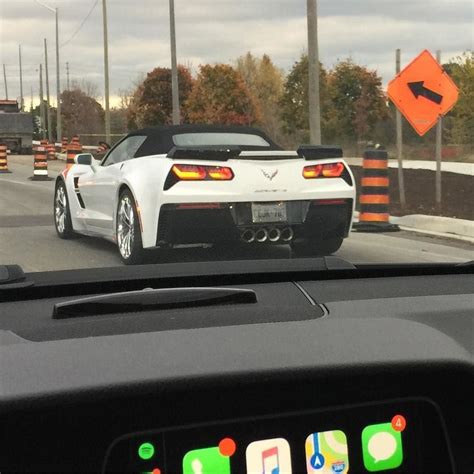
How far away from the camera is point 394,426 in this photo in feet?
4.95

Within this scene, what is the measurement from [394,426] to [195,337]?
39 centimetres

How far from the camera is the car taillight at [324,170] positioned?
731 centimetres

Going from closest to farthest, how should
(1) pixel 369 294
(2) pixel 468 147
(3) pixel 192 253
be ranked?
(1) pixel 369 294 < (3) pixel 192 253 < (2) pixel 468 147

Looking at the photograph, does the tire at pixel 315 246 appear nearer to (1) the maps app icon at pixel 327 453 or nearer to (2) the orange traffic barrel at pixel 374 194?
(2) the orange traffic barrel at pixel 374 194

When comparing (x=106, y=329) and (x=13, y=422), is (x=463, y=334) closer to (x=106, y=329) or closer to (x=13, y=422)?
(x=106, y=329)

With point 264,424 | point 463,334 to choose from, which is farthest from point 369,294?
point 264,424

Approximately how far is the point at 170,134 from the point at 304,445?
644 centimetres

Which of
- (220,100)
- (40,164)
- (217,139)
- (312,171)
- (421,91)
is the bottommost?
(312,171)

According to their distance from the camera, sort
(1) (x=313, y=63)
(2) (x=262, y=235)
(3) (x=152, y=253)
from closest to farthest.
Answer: (2) (x=262, y=235) → (3) (x=152, y=253) → (1) (x=313, y=63)

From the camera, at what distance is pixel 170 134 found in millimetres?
7703

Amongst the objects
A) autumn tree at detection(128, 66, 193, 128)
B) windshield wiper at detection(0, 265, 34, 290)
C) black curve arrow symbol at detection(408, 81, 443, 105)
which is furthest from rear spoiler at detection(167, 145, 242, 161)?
black curve arrow symbol at detection(408, 81, 443, 105)

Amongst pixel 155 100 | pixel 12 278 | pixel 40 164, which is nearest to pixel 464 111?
pixel 40 164

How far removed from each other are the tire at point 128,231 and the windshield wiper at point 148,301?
18.6ft

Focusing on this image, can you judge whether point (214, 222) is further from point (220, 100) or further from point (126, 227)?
point (220, 100)
